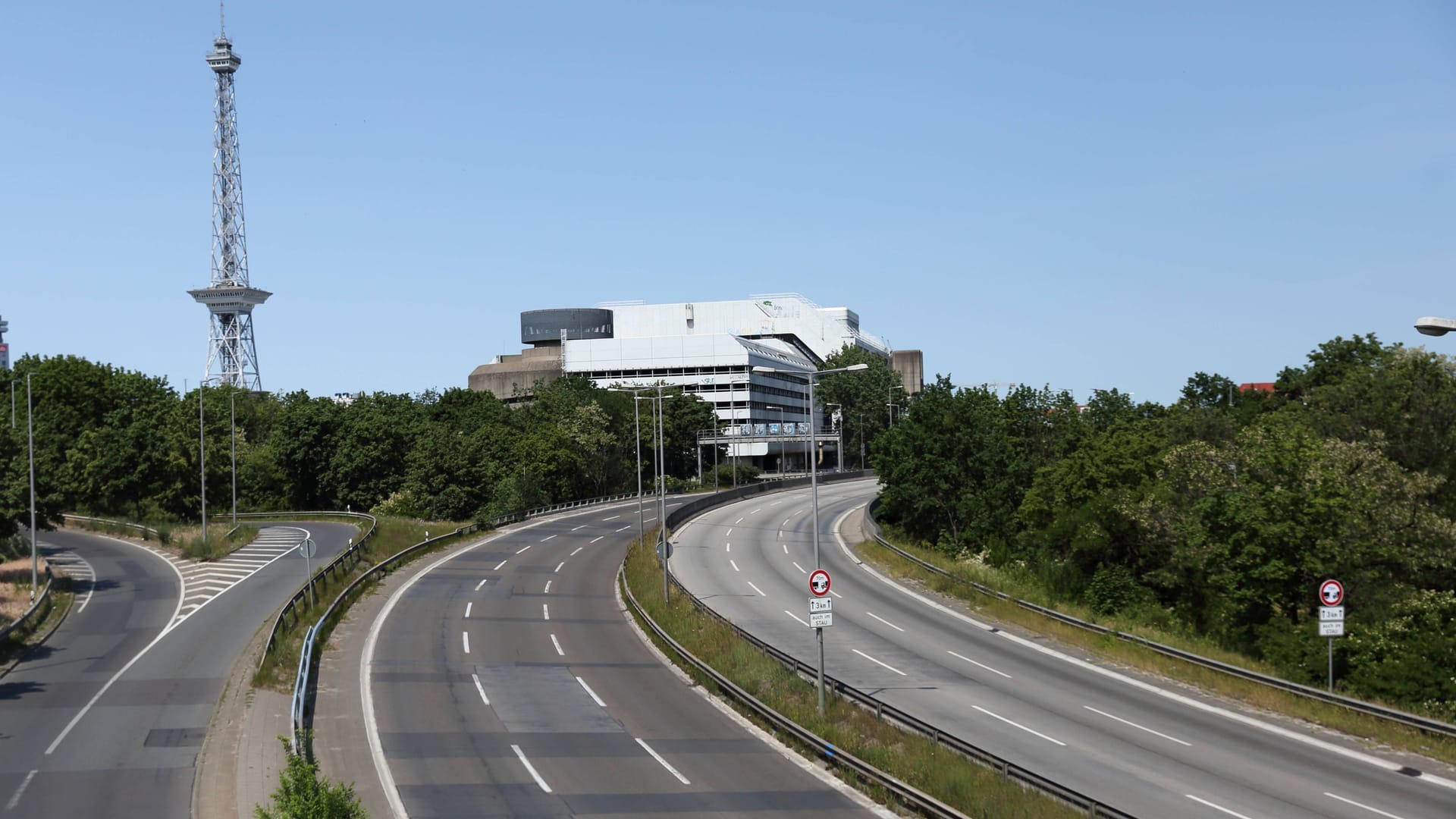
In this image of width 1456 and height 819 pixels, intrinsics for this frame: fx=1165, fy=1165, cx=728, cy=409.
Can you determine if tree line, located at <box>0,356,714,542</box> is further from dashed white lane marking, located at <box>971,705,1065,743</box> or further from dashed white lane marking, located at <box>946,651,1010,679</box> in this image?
dashed white lane marking, located at <box>971,705,1065,743</box>

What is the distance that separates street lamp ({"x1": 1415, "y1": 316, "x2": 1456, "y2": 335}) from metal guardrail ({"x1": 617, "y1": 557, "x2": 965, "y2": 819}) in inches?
390

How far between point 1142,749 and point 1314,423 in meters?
36.9

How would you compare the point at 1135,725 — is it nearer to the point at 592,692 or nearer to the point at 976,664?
the point at 976,664

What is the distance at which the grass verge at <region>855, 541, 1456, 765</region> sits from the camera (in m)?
26.1

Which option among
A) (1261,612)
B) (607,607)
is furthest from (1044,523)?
(607,607)

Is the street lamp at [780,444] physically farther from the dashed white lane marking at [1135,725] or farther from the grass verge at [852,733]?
the dashed white lane marking at [1135,725]

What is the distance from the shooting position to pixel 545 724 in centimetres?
2681

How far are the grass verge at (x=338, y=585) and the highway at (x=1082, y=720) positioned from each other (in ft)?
46.5

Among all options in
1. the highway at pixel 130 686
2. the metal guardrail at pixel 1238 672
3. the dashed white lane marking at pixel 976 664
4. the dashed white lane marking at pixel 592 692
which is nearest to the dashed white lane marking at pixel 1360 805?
the metal guardrail at pixel 1238 672

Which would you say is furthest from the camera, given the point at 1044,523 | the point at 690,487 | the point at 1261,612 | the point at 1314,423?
the point at 690,487

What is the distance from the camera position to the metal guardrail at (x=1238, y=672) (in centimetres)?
2583

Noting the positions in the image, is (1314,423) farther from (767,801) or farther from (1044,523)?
(767,801)

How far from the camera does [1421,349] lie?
66.6m

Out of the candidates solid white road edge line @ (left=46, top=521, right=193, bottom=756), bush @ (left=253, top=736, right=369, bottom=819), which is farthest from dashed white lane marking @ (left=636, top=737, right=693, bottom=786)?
solid white road edge line @ (left=46, top=521, right=193, bottom=756)
